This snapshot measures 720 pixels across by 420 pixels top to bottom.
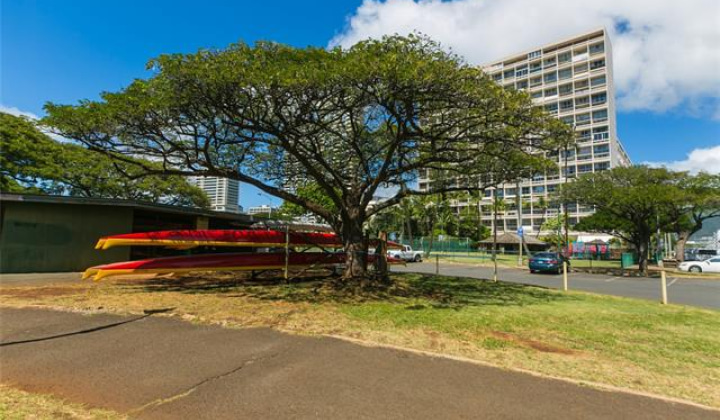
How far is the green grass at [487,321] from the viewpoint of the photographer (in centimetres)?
528

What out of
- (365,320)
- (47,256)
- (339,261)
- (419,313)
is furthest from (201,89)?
(47,256)

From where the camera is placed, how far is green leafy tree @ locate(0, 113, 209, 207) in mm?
23281

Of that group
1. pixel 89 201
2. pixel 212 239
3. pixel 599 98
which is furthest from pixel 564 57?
pixel 89 201

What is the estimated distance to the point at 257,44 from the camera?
9.43 metres

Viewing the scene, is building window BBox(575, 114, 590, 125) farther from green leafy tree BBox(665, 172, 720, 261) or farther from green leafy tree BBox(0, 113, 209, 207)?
green leafy tree BBox(0, 113, 209, 207)

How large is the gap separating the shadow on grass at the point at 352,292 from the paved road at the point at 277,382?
4.07 meters

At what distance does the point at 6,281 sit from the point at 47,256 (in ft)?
11.0

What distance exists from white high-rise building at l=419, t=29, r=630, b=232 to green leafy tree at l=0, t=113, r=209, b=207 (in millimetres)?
47073

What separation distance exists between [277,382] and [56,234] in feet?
52.4

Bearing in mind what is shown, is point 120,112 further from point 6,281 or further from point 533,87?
point 533,87

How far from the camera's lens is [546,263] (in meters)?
25.7

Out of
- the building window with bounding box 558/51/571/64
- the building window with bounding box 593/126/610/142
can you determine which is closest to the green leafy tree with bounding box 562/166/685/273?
the building window with bounding box 593/126/610/142

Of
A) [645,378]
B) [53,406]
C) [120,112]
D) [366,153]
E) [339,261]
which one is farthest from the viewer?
[339,261]

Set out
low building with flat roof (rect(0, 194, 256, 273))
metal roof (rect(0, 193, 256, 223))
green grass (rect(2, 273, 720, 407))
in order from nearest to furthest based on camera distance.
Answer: green grass (rect(2, 273, 720, 407)) → metal roof (rect(0, 193, 256, 223)) → low building with flat roof (rect(0, 194, 256, 273))
